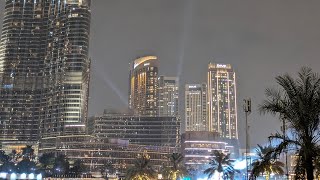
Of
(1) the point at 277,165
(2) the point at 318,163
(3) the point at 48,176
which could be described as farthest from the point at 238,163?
(2) the point at 318,163

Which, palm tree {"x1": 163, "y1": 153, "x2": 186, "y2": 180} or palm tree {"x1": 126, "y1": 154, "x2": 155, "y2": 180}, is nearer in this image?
palm tree {"x1": 126, "y1": 154, "x2": 155, "y2": 180}

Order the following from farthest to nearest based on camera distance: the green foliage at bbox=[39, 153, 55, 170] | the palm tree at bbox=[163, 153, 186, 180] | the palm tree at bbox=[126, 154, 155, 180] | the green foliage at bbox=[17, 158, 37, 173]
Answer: the green foliage at bbox=[39, 153, 55, 170]
the green foliage at bbox=[17, 158, 37, 173]
the palm tree at bbox=[163, 153, 186, 180]
the palm tree at bbox=[126, 154, 155, 180]

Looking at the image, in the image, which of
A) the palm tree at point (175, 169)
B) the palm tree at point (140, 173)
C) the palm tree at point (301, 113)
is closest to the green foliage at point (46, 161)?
the palm tree at point (175, 169)

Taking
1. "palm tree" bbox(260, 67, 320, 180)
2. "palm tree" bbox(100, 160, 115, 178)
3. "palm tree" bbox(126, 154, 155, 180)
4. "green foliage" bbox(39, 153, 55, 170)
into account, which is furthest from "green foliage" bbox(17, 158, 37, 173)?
"palm tree" bbox(260, 67, 320, 180)

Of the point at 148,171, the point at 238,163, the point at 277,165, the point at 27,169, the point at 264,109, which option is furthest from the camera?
the point at 238,163

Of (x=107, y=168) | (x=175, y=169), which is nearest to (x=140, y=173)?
(x=175, y=169)

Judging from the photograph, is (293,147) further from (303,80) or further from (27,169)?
(27,169)

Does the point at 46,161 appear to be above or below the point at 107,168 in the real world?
above

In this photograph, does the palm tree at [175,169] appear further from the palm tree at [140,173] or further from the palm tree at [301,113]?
the palm tree at [301,113]

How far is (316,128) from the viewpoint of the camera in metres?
22.8

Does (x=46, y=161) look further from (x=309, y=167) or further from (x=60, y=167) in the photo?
(x=309, y=167)

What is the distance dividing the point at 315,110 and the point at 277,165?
42.5m

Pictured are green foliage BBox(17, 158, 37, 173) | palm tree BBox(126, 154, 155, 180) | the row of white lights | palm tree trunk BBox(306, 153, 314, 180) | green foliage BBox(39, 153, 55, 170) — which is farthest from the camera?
green foliage BBox(39, 153, 55, 170)

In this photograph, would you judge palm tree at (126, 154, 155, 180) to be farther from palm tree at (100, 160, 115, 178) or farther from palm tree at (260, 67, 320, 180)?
palm tree at (100, 160, 115, 178)
